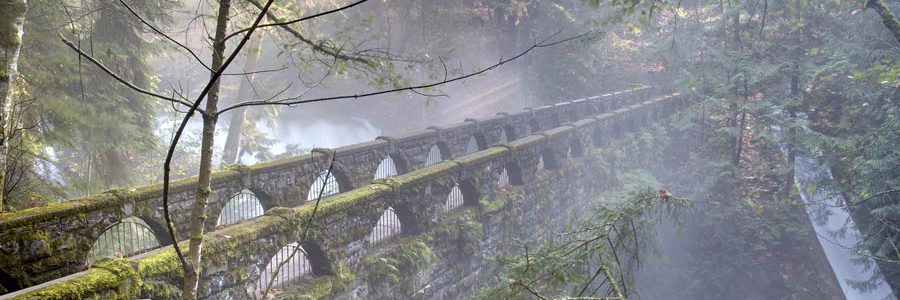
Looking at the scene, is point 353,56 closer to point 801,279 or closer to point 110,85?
point 110,85

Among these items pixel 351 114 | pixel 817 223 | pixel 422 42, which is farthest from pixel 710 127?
pixel 351 114

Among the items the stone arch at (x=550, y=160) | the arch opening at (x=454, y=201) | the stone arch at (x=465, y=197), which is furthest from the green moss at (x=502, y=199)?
the stone arch at (x=550, y=160)

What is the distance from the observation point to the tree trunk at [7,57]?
545 centimetres

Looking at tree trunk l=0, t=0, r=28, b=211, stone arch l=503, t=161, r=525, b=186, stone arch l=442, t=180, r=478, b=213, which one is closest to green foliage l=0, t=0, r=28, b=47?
tree trunk l=0, t=0, r=28, b=211

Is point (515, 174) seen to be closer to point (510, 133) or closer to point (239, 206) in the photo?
point (510, 133)

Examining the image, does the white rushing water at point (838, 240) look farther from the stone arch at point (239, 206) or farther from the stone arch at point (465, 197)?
the stone arch at point (239, 206)

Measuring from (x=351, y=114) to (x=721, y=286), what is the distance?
19.2 meters

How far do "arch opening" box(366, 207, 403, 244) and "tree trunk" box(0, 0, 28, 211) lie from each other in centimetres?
381

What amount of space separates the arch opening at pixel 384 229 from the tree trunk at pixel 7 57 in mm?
3813

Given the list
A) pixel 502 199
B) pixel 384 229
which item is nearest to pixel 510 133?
pixel 502 199

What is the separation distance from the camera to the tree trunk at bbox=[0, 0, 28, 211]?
545 cm

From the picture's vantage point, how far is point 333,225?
661cm

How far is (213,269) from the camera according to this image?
5211mm

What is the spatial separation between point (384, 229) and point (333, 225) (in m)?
1.86
